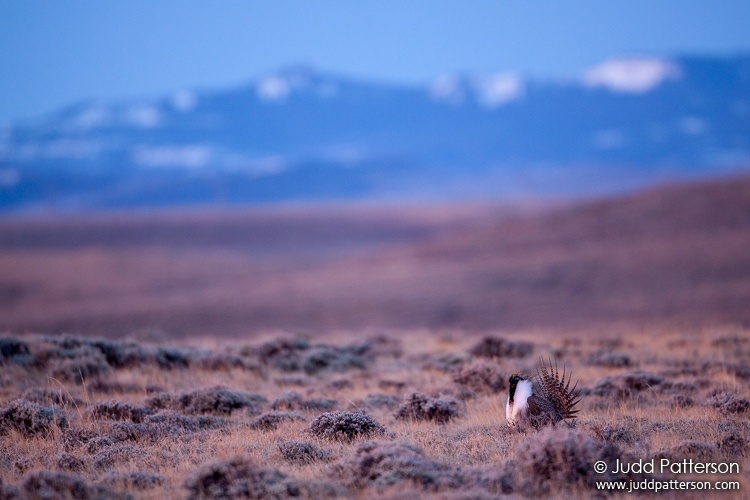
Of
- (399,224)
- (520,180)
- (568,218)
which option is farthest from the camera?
(520,180)

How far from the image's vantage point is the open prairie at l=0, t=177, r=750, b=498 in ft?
19.7

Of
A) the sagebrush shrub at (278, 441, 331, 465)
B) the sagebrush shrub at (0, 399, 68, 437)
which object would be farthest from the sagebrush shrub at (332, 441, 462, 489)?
the sagebrush shrub at (0, 399, 68, 437)

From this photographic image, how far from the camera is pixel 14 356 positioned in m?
11.7

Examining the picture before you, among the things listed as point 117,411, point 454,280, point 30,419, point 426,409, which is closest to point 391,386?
point 426,409

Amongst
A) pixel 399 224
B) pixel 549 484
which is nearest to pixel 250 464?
pixel 549 484

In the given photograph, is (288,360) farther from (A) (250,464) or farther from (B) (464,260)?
(B) (464,260)

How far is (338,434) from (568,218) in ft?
130

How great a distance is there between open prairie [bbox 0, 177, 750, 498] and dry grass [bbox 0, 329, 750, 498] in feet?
0.08

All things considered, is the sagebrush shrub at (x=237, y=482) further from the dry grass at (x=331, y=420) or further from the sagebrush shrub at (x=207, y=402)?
the sagebrush shrub at (x=207, y=402)

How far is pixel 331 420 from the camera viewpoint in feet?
25.3

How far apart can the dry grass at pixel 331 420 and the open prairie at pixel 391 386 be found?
0.08ft

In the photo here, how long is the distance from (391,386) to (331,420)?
10.6 feet

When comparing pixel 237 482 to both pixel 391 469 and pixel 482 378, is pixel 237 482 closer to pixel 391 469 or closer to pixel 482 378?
pixel 391 469

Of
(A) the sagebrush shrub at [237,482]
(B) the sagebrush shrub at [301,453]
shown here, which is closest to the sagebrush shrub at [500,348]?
(B) the sagebrush shrub at [301,453]
